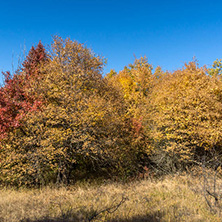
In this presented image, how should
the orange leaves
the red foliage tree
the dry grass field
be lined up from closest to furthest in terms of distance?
the dry grass field < the red foliage tree < the orange leaves

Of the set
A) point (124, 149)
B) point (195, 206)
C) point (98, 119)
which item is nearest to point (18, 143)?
point (98, 119)

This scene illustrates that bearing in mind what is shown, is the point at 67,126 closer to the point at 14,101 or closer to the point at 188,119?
the point at 14,101

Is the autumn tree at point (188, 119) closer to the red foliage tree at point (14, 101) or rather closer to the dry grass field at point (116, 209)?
the dry grass field at point (116, 209)

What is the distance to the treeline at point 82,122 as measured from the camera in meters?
10.1

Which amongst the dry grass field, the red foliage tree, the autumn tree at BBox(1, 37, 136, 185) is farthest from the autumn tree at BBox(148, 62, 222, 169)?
the red foliage tree

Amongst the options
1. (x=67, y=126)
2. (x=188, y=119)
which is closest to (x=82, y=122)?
(x=67, y=126)

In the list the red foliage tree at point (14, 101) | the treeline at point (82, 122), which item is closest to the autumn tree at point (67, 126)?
the treeline at point (82, 122)

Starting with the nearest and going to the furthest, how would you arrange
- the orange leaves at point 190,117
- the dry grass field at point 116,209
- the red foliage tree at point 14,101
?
the dry grass field at point 116,209
the red foliage tree at point 14,101
the orange leaves at point 190,117

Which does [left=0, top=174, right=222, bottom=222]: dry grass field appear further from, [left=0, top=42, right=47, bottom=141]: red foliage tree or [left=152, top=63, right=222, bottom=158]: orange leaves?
[left=152, top=63, right=222, bottom=158]: orange leaves

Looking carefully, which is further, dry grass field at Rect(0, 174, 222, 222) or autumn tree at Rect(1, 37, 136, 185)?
autumn tree at Rect(1, 37, 136, 185)

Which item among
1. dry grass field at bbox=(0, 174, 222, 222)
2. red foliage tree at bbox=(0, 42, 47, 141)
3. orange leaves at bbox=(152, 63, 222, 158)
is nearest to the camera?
dry grass field at bbox=(0, 174, 222, 222)

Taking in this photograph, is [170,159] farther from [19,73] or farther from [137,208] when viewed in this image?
[19,73]

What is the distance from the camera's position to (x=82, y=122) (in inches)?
395

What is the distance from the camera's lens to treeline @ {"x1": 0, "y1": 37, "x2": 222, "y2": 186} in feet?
33.1
